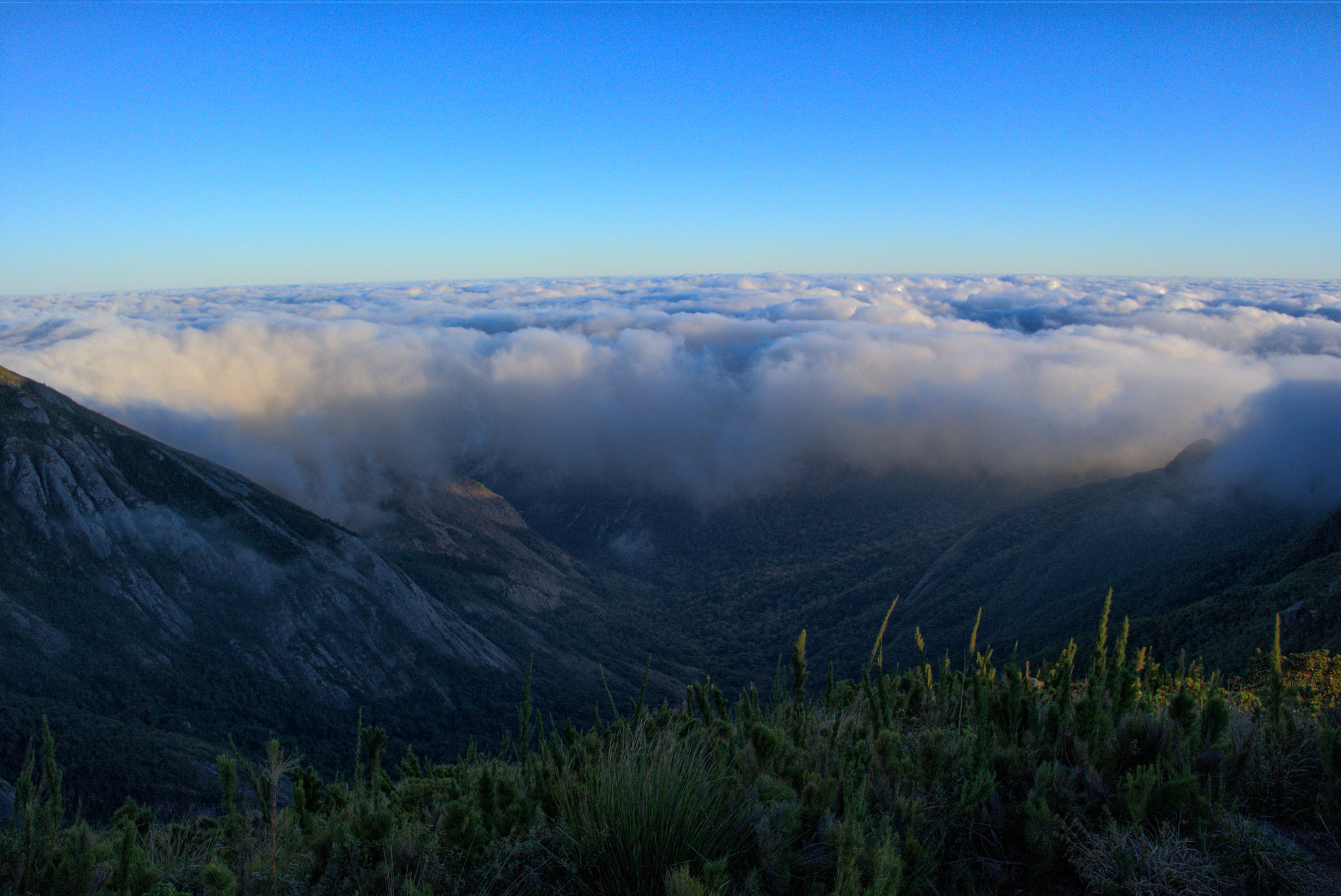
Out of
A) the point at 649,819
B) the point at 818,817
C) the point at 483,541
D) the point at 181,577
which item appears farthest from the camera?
the point at 483,541

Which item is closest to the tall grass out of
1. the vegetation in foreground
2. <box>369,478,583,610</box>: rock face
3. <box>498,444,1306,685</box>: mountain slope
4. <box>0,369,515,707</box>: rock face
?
the vegetation in foreground

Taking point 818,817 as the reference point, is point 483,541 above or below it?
Answer: below

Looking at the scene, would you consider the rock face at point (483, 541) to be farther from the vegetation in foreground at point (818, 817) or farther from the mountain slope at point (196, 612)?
the vegetation in foreground at point (818, 817)

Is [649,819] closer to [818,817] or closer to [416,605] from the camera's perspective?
[818,817]

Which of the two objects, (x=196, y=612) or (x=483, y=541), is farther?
(x=483, y=541)

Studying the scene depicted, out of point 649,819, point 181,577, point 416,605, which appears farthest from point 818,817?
point 416,605

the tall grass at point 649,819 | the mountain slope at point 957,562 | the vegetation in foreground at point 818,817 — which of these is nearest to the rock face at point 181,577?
the mountain slope at point 957,562

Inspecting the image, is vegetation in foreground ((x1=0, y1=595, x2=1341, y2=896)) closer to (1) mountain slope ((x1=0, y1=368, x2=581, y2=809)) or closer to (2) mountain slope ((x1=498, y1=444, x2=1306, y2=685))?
(2) mountain slope ((x1=498, y1=444, x2=1306, y2=685))
